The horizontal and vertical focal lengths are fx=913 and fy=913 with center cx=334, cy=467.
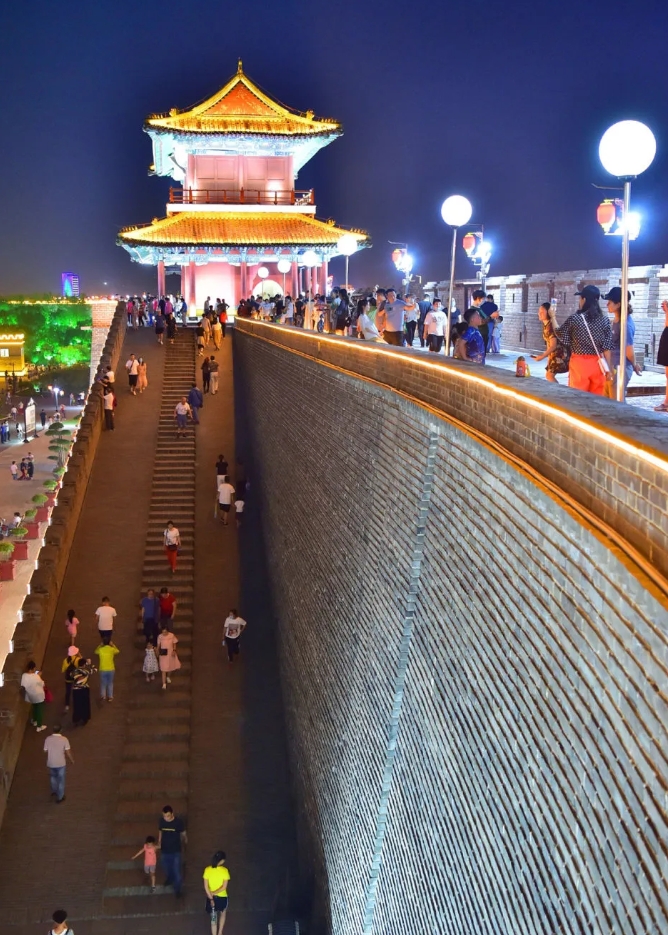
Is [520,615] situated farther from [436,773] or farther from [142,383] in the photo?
[142,383]

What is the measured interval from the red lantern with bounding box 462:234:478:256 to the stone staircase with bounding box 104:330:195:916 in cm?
905

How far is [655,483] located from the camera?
367 centimetres

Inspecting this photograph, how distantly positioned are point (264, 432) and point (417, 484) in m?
10.4

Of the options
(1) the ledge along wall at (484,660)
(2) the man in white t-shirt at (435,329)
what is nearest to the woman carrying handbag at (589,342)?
(1) the ledge along wall at (484,660)

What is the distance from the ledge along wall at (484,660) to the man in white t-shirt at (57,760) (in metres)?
2.82

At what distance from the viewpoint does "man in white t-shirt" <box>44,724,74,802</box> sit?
35.4 feet

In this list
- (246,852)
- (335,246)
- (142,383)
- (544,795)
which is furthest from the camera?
(335,246)

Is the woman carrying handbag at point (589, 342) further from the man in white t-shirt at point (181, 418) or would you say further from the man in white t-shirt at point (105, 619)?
the man in white t-shirt at point (181, 418)

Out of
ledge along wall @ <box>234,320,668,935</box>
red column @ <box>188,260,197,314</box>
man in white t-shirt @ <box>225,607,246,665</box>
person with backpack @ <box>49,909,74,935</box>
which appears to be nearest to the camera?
ledge along wall @ <box>234,320,668,935</box>

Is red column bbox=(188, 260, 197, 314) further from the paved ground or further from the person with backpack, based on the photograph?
the person with backpack

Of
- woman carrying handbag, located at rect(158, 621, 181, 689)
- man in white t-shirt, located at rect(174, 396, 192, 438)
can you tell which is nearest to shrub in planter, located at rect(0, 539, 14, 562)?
man in white t-shirt, located at rect(174, 396, 192, 438)

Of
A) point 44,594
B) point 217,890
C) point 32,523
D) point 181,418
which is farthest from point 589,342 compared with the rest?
point 32,523

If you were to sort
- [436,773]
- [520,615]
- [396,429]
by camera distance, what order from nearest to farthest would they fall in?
[520,615] → [436,773] → [396,429]

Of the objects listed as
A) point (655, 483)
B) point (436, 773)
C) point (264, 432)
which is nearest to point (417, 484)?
point (436, 773)
